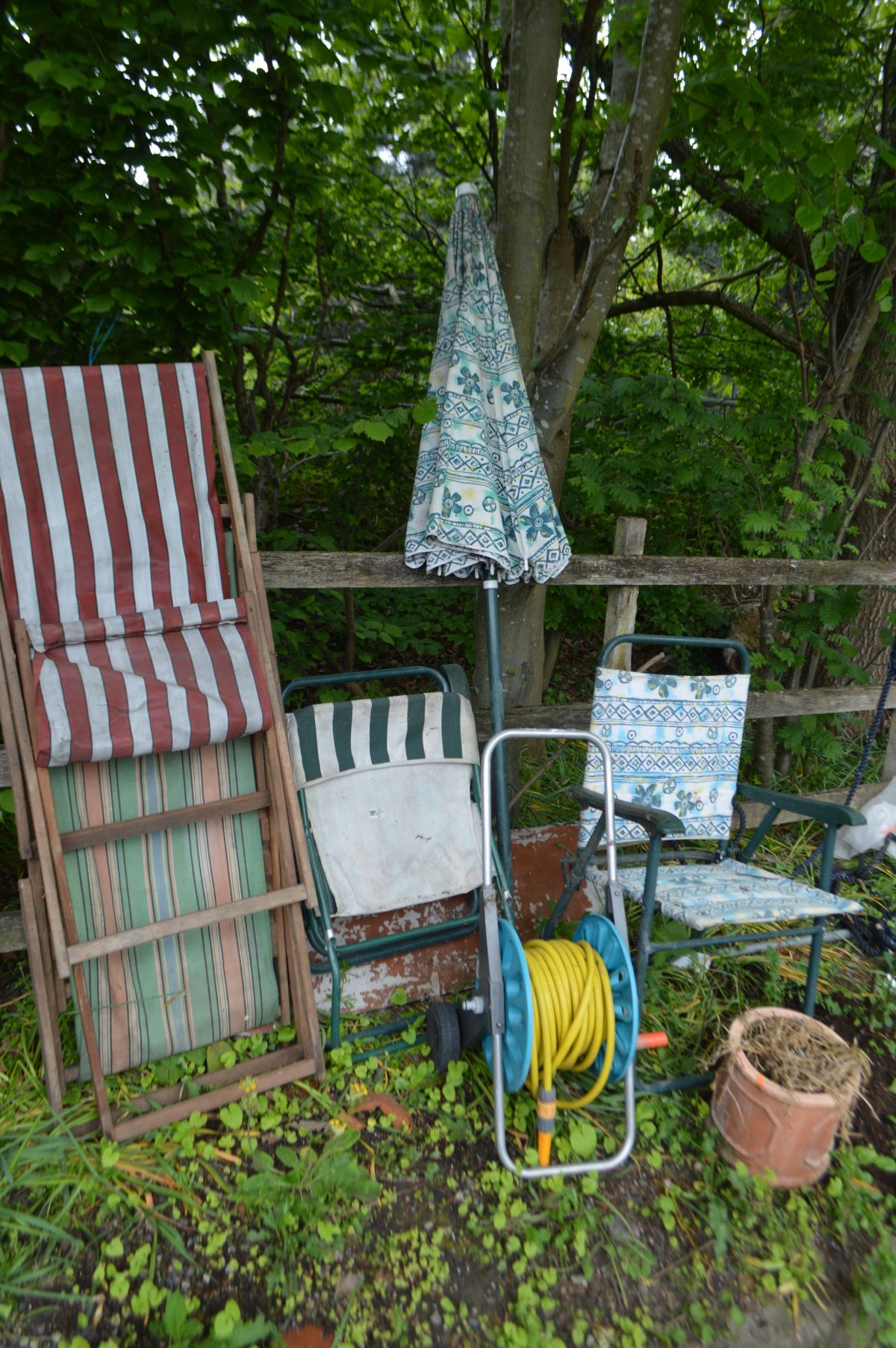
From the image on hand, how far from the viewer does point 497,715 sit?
283cm

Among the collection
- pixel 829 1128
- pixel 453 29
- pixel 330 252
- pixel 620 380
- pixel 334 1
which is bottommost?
pixel 829 1128

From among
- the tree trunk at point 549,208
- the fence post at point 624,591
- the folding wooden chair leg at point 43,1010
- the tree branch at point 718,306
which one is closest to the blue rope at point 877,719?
the fence post at point 624,591

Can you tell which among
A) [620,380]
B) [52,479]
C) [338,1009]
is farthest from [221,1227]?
[620,380]

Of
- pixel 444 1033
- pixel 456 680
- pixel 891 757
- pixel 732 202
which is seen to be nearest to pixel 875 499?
pixel 891 757

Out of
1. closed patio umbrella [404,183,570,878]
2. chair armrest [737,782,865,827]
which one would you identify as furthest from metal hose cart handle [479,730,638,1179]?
chair armrest [737,782,865,827]

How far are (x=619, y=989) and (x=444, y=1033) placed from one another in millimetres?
543

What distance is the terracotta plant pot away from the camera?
200 centimetres

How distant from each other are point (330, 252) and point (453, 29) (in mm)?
1134

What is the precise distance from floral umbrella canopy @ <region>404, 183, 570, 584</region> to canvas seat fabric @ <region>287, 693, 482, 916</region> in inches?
21.4

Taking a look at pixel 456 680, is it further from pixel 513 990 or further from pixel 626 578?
pixel 513 990

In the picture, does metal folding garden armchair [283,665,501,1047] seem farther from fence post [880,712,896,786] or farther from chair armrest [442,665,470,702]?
fence post [880,712,896,786]

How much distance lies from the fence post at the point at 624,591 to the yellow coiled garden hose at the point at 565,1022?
4.77ft

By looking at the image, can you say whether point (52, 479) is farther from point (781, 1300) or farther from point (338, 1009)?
point (781, 1300)

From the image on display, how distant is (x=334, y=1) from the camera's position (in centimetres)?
263
